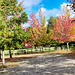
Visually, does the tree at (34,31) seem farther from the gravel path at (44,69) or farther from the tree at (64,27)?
the gravel path at (44,69)

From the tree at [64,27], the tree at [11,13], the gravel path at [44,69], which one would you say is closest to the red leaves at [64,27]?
the tree at [64,27]

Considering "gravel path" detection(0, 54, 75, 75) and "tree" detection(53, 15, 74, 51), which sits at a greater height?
"tree" detection(53, 15, 74, 51)

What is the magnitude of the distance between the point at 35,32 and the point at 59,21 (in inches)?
222

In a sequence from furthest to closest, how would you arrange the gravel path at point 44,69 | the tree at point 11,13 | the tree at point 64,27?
the tree at point 64,27 → the tree at point 11,13 → the gravel path at point 44,69

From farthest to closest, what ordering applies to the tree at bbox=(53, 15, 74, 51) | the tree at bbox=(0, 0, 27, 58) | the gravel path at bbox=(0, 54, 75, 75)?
the tree at bbox=(53, 15, 74, 51) < the tree at bbox=(0, 0, 27, 58) < the gravel path at bbox=(0, 54, 75, 75)

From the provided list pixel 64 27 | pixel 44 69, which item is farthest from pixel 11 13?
pixel 64 27

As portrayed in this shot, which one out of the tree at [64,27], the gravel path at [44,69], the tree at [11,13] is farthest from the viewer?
the tree at [64,27]

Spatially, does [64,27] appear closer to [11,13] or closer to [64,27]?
[64,27]

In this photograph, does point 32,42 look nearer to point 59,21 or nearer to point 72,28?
point 59,21

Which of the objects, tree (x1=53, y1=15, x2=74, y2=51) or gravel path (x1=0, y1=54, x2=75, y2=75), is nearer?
gravel path (x1=0, y1=54, x2=75, y2=75)

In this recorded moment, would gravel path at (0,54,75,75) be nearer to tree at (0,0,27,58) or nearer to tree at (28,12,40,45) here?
tree at (0,0,27,58)

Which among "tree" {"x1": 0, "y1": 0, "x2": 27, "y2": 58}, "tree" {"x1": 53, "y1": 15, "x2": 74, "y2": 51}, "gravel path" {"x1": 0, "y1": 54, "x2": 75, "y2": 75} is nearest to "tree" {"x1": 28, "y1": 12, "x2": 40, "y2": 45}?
"tree" {"x1": 53, "y1": 15, "x2": 74, "y2": 51}

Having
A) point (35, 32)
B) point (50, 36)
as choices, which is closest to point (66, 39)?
point (50, 36)

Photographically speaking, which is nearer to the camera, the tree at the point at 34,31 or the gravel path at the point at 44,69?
the gravel path at the point at 44,69
